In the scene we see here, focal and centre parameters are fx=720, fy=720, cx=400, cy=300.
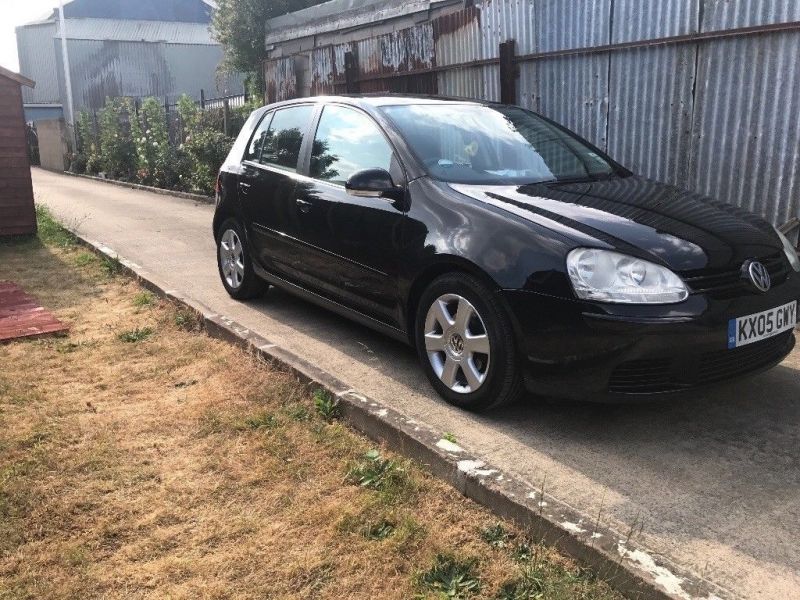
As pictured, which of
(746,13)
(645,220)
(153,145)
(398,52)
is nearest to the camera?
(645,220)

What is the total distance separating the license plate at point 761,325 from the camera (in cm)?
328

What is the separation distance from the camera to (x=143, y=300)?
608 cm

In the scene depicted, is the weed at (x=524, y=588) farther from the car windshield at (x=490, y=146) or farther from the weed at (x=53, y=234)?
the weed at (x=53, y=234)

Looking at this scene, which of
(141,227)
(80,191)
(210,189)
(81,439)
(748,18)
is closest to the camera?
(81,439)

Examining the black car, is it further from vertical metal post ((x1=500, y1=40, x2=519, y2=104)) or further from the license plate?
vertical metal post ((x1=500, y1=40, x2=519, y2=104))

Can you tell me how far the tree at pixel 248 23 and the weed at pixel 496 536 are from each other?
768 inches

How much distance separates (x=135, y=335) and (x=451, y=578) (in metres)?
3.51

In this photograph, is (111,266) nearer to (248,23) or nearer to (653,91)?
(653,91)

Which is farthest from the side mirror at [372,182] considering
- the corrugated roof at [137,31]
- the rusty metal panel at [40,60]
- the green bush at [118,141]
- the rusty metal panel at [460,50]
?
the rusty metal panel at [40,60]

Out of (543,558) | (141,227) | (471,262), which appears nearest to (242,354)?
(471,262)

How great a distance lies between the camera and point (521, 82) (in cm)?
750

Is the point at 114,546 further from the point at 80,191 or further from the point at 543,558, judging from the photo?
the point at 80,191

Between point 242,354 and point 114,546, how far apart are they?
1.99m

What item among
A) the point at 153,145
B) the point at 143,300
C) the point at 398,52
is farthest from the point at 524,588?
the point at 153,145
